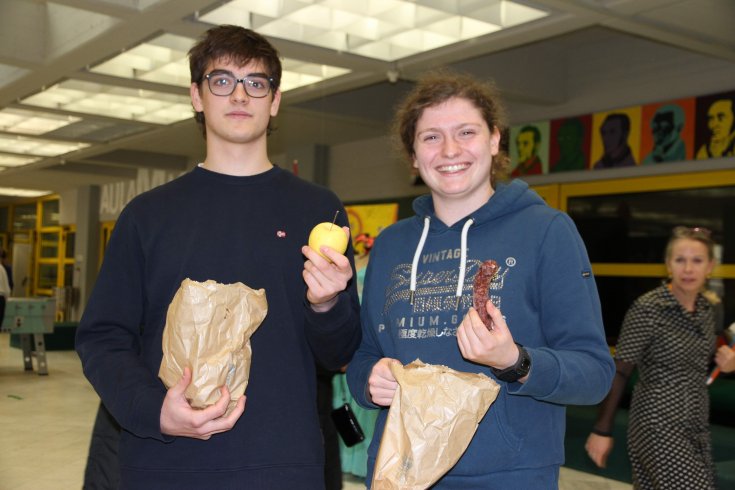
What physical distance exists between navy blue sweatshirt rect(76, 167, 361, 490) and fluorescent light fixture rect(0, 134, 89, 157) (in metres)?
11.0

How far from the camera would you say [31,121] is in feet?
34.7

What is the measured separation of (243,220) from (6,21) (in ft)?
21.2

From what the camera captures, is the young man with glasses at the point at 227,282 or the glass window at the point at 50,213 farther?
the glass window at the point at 50,213

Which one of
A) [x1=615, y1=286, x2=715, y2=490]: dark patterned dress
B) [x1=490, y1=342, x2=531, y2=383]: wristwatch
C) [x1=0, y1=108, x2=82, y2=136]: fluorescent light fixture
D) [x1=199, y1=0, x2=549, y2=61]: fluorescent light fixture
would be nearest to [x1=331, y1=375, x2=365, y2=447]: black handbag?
[x1=490, y1=342, x2=531, y2=383]: wristwatch

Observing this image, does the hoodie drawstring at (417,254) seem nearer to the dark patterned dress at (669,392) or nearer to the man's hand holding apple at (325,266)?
the man's hand holding apple at (325,266)

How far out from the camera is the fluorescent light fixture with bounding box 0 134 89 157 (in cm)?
1202

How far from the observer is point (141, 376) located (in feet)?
5.25

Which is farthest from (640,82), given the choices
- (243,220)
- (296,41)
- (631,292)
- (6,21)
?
(243,220)

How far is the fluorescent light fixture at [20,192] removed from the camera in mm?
20016

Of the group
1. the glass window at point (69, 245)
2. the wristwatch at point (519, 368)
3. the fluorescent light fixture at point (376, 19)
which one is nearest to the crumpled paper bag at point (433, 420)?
the wristwatch at point (519, 368)

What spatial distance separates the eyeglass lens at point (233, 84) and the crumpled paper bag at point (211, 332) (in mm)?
471

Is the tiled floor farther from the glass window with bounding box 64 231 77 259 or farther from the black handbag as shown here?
the glass window with bounding box 64 231 77 259

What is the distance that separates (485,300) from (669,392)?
7.16 ft

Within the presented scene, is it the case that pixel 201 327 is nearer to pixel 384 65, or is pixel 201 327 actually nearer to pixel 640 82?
pixel 384 65
